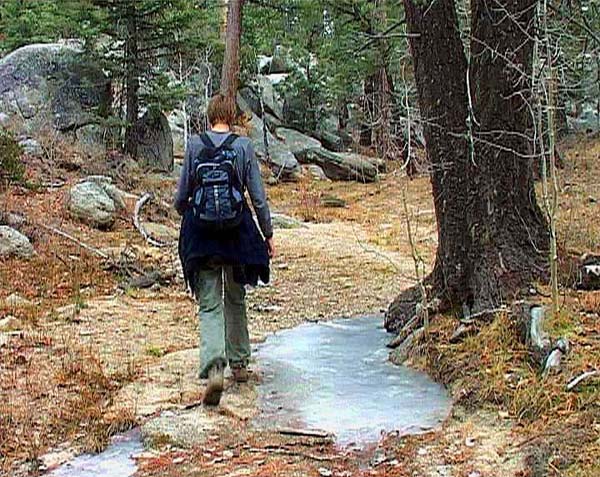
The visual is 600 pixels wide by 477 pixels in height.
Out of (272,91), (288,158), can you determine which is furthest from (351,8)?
(272,91)

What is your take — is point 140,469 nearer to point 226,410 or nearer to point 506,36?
point 226,410

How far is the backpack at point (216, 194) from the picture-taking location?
4.36m

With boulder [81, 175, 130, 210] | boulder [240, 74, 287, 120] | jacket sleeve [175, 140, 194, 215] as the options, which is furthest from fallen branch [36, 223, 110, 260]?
boulder [240, 74, 287, 120]

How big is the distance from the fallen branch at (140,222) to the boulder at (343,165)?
8.08 m

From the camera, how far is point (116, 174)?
46.7 feet

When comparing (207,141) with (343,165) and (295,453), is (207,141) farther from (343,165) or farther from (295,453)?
(343,165)

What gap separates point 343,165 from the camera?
21.0 metres

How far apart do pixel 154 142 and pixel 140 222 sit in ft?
17.7

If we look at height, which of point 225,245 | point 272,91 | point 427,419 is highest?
point 272,91

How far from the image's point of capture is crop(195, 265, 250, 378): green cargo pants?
14.7 ft

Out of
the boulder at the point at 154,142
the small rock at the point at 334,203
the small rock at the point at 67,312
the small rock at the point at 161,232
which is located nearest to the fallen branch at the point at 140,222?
the small rock at the point at 161,232

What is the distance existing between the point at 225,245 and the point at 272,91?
72.7 feet

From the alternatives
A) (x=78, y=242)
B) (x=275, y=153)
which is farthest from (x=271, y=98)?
(x=78, y=242)

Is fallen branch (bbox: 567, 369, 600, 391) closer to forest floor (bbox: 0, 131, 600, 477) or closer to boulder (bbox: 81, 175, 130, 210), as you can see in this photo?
forest floor (bbox: 0, 131, 600, 477)
